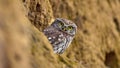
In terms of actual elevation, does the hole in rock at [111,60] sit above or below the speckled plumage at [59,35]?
below

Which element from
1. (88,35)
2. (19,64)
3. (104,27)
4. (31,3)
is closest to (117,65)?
(104,27)

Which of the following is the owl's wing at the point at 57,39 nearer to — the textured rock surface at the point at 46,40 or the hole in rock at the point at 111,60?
the textured rock surface at the point at 46,40

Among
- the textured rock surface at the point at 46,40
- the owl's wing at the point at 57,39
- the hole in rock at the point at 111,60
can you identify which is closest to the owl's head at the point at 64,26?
the owl's wing at the point at 57,39

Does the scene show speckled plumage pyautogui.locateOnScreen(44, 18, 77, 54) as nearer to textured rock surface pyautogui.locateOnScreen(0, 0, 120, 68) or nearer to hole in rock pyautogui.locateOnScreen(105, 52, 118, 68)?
textured rock surface pyautogui.locateOnScreen(0, 0, 120, 68)

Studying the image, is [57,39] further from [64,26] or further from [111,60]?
[111,60]

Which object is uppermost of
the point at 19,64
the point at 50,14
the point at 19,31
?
the point at 19,31

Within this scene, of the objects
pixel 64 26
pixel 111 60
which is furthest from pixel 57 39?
pixel 111 60

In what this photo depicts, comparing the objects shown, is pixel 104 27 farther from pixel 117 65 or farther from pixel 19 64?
pixel 19 64
